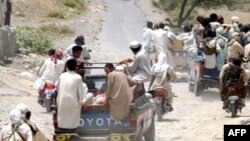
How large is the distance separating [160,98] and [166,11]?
46.3 m

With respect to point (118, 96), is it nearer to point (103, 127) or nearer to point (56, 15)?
point (103, 127)

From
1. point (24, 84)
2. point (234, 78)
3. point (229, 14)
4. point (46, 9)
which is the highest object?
point (46, 9)

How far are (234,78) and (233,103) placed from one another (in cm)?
52

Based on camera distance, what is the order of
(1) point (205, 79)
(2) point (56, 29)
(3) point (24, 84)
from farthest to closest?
(2) point (56, 29), (3) point (24, 84), (1) point (205, 79)

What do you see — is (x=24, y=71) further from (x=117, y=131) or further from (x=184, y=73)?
(x=117, y=131)

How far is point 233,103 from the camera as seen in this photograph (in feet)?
56.7

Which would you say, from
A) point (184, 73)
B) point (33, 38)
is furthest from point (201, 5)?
point (184, 73)

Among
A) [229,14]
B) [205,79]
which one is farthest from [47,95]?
[229,14]

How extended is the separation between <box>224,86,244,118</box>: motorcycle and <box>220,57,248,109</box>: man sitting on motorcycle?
0.12 feet

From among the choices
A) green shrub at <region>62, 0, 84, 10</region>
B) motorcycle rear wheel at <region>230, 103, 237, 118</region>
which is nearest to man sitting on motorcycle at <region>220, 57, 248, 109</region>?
motorcycle rear wheel at <region>230, 103, 237, 118</region>

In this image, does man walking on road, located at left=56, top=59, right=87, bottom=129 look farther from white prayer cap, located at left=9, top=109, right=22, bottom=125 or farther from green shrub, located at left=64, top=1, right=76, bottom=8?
green shrub, located at left=64, top=1, right=76, bottom=8

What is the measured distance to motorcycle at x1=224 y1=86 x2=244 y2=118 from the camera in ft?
56.7

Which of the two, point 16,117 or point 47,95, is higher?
point 16,117

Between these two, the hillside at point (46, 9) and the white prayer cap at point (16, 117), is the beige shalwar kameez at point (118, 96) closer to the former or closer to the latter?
the white prayer cap at point (16, 117)
